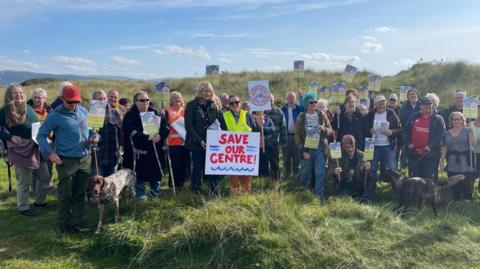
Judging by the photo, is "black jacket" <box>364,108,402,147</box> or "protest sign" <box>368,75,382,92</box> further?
"protest sign" <box>368,75,382,92</box>

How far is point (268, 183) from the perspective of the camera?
26.5ft

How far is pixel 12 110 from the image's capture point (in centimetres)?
662

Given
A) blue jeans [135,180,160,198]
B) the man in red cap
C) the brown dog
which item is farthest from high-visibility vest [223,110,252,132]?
the man in red cap

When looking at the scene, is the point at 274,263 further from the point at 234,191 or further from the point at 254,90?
the point at 254,90

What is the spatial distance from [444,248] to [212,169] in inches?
148

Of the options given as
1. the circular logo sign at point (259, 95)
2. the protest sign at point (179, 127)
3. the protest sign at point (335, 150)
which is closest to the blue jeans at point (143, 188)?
the protest sign at point (179, 127)

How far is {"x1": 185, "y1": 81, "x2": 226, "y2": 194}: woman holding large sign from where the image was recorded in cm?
695

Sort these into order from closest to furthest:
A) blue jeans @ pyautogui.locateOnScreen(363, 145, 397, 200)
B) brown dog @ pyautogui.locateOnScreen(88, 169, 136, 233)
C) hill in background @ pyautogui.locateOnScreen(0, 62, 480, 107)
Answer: brown dog @ pyautogui.locateOnScreen(88, 169, 136, 233) < blue jeans @ pyautogui.locateOnScreen(363, 145, 397, 200) < hill in background @ pyautogui.locateOnScreen(0, 62, 480, 107)

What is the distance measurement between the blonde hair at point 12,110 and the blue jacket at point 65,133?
4.01 ft

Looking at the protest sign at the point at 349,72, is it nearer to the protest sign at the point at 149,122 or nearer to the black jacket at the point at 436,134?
the black jacket at the point at 436,134

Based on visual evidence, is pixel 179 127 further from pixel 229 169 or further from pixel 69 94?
pixel 69 94

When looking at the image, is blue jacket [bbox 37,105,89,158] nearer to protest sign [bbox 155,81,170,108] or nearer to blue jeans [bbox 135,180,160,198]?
blue jeans [bbox 135,180,160,198]

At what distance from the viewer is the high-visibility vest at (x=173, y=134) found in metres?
7.76

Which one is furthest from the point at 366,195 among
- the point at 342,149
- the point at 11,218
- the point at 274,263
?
the point at 11,218
